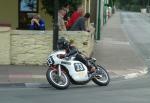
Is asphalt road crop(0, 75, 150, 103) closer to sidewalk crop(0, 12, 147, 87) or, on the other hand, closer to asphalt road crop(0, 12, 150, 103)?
asphalt road crop(0, 12, 150, 103)

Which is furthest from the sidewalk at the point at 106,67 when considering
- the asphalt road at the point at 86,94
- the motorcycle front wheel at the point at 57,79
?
the asphalt road at the point at 86,94

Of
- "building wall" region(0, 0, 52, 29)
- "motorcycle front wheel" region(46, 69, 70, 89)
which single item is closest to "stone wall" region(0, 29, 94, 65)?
"motorcycle front wheel" region(46, 69, 70, 89)

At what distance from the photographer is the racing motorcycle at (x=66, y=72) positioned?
13047 mm

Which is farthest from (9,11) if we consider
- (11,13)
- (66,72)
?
(66,72)

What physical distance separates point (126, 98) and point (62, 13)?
7.00 meters

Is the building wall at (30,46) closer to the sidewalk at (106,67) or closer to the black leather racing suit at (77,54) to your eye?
the sidewalk at (106,67)

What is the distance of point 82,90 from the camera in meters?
12.9

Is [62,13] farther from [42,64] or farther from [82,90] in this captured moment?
[82,90]

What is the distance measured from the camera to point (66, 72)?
43.7ft

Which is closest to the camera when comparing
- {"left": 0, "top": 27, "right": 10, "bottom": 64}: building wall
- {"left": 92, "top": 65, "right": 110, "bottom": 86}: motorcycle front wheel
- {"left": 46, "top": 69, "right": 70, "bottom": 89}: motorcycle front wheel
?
{"left": 46, "top": 69, "right": 70, "bottom": 89}: motorcycle front wheel

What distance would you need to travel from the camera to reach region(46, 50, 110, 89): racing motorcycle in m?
13.0

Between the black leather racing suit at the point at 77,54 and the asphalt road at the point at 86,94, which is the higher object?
the black leather racing suit at the point at 77,54

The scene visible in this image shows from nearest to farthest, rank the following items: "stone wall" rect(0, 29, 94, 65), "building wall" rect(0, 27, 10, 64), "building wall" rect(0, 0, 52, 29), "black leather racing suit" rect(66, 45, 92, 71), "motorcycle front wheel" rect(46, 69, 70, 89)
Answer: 1. "motorcycle front wheel" rect(46, 69, 70, 89)
2. "black leather racing suit" rect(66, 45, 92, 71)
3. "building wall" rect(0, 27, 10, 64)
4. "stone wall" rect(0, 29, 94, 65)
5. "building wall" rect(0, 0, 52, 29)

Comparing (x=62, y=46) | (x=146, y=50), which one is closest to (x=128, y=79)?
(x=62, y=46)
